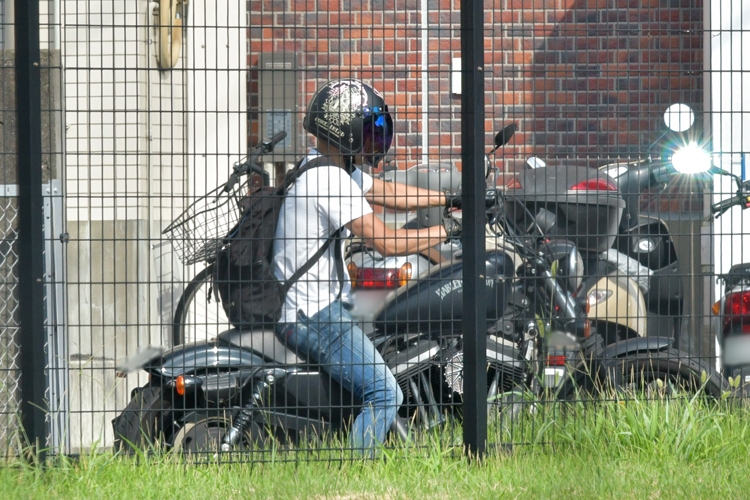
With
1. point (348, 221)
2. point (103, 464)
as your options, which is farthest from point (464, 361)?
point (103, 464)

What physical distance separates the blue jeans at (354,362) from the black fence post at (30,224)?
99 cm

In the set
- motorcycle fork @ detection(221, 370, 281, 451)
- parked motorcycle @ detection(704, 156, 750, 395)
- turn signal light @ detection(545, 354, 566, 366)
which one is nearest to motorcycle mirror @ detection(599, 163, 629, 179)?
parked motorcycle @ detection(704, 156, 750, 395)

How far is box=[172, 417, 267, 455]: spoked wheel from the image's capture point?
3844mm

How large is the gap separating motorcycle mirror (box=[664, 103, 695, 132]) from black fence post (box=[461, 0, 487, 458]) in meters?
0.86

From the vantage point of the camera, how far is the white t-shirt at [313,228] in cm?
378

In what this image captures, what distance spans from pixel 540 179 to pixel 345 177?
0.99 metres

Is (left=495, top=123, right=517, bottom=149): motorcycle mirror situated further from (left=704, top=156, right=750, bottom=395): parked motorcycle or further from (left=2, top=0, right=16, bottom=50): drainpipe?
(left=2, top=0, right=16, bottom=50): drainpipe

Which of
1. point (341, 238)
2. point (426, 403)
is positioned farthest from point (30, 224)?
point (426, 403)

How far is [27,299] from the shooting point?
12.1 feet

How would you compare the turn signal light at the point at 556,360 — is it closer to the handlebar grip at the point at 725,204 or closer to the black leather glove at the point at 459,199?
the black leather glove at the point at 459,199

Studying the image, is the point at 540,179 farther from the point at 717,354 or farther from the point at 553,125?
the point at 717,354

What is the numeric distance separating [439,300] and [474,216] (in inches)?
16.6

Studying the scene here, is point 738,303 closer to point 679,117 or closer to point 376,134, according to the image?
point 679,117

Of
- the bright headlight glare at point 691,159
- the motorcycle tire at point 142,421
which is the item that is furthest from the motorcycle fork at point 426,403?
the bright headlight glare at point 691,159
